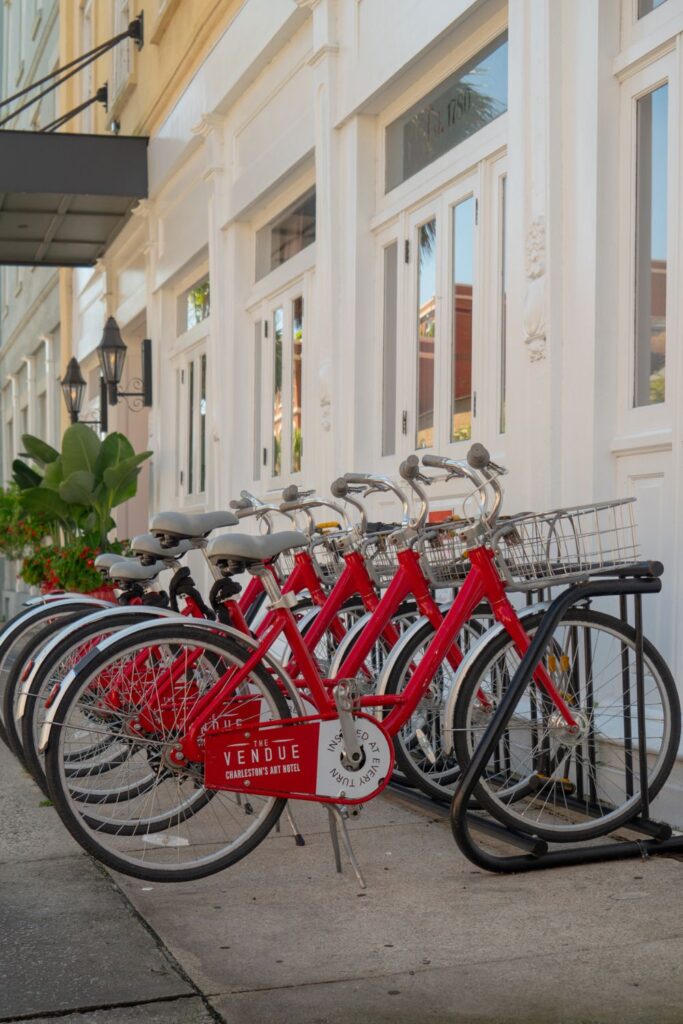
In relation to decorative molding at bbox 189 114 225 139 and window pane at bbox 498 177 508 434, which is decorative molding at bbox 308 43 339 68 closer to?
window pane at bbox 498 177 508 434

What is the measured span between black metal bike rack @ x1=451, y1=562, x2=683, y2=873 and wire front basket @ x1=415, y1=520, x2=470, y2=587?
0.41 m

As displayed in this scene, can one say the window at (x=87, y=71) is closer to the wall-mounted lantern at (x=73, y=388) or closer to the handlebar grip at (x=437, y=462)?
the wall-mounted lantern at (x=73, y=388)

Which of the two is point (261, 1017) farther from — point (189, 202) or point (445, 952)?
point (189, 202)

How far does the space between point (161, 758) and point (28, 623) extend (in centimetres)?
156

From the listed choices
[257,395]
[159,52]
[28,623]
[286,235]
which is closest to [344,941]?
[28,623]

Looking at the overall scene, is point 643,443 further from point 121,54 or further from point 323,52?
point 121,54

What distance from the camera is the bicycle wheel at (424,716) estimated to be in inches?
176

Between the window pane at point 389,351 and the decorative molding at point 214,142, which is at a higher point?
the decorative molding at point 214,142

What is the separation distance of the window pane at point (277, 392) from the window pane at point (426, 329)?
95.1 inches

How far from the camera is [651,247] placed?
191 inches

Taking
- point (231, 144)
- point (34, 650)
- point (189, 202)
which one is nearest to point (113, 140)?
point (189, 202)

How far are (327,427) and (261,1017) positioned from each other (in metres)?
4.96

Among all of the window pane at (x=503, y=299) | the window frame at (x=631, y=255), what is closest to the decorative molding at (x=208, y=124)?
the window pane at (x=503, y=299)

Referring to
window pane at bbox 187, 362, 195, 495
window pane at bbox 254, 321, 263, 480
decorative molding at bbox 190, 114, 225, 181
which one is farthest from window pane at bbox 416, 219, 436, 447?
window pane at bbox 187, 362, 195, 495
